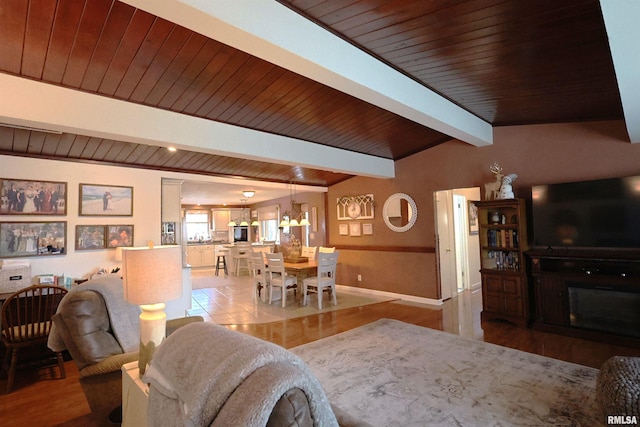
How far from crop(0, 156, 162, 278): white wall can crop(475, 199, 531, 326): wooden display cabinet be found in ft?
16.7

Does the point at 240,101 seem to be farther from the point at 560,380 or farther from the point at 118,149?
the point at 560,380

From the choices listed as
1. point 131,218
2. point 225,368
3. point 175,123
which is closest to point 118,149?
point 131,218

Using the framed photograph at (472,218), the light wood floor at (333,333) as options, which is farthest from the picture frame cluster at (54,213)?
the framed photograph at (472,218)

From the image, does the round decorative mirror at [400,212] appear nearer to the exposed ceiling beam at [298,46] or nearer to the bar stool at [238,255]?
the exposed ceiling beam at [298,46]

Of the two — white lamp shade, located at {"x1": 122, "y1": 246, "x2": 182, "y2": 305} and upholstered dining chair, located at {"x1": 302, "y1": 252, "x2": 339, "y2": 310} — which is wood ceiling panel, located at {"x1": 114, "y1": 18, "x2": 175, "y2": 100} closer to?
white lamp shade, located at {"x1": 122, "y1": 246, "x2": 182, "y2": 305}

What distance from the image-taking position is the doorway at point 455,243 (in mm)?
5758

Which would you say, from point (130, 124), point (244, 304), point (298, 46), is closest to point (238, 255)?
point (244, 304)

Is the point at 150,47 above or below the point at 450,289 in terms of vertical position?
above

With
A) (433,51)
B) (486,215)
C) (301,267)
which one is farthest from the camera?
(301,267)

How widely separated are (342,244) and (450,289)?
2.50 meters

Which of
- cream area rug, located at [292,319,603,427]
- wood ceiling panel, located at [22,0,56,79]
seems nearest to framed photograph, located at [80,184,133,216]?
wood ceiling panel, located at [22,0,56,79]

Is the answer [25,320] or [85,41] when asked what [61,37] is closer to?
[85,41]

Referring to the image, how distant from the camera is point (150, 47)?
2.25 meters

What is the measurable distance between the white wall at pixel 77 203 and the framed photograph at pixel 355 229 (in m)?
3.86
